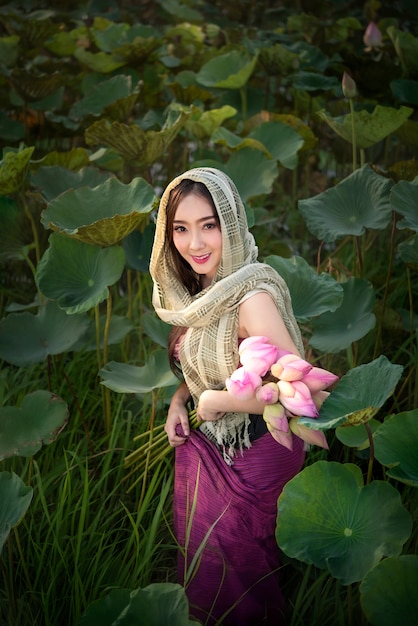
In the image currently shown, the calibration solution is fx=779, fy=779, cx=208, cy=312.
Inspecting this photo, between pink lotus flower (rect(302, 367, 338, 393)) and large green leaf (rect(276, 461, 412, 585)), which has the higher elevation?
pink lotus flower (rect(302, 367, 338, 393))

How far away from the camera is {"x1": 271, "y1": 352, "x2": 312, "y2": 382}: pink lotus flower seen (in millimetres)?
1093

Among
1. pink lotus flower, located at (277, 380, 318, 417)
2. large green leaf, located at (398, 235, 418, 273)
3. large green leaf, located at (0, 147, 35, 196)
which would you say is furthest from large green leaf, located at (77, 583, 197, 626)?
large green leaf, located at (0, 147, 35, 196)

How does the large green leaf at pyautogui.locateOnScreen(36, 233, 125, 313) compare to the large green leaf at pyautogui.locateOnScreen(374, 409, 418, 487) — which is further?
the large green leaf at pyautogui.locateOnScreen(36, 233, 125, 313)

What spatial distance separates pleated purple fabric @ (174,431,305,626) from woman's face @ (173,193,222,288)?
35 cm

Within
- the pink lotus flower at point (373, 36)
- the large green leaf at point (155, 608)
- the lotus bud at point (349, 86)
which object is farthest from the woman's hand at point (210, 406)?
the pink lotus flower at point (373, 36)

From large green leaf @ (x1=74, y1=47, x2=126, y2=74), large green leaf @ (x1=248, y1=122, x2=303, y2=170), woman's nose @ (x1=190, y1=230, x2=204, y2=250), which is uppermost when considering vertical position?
woman's nose @ (x1=190, y1=230, x2=204, y2=250)

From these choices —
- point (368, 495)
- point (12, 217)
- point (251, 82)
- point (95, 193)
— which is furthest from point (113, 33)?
point (368, 495)

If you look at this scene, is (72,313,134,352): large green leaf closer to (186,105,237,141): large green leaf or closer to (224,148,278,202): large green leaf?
(224,148,278,202): large green leaf

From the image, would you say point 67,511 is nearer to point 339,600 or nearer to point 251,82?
point 339,600

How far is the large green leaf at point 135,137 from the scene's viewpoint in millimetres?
2123

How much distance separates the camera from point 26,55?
3.73 metres

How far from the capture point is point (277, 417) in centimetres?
111

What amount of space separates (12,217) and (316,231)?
88 cm

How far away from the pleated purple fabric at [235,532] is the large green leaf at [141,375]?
11.2 inches
